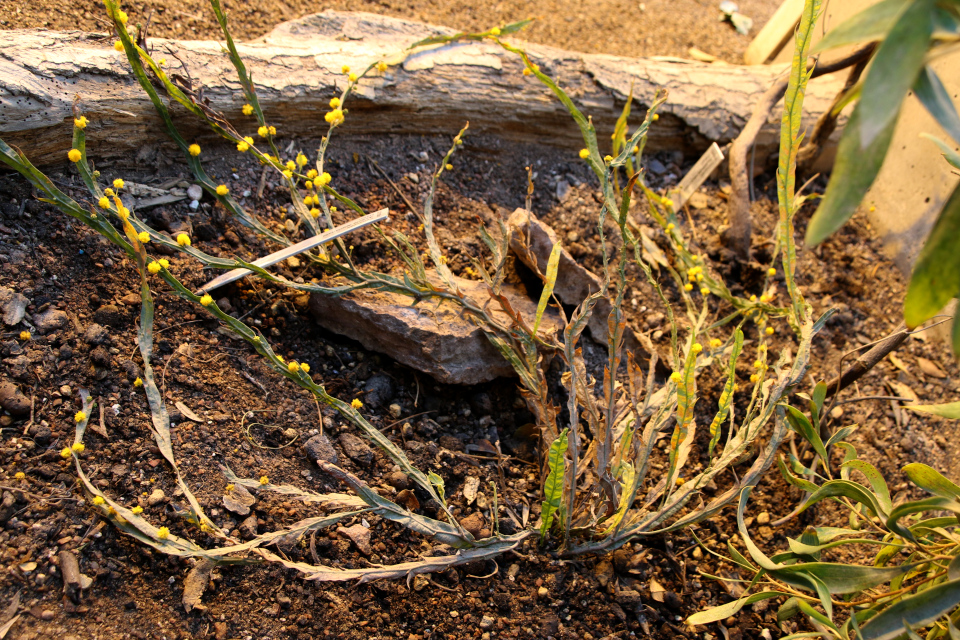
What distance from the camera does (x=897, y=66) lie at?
0.58 metres

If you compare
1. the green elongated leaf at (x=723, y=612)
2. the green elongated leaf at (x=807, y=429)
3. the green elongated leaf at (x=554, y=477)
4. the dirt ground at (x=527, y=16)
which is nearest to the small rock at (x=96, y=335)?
the dirt ground at (x=527, y=16)

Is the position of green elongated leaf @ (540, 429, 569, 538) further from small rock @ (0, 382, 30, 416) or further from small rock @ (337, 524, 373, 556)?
small rock @ (0, 382, 30, 416)

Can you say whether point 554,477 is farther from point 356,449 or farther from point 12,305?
point 12,305

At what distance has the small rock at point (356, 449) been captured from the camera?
131cm

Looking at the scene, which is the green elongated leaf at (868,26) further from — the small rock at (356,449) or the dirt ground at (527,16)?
the dirt ground at (527,16)

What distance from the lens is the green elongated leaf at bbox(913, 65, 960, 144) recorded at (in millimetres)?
625

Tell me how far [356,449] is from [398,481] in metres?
0.11

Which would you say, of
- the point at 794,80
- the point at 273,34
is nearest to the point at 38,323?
the point at 273,34

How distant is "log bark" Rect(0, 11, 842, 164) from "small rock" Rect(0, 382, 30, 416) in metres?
0.51

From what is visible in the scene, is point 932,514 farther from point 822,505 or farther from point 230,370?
point 230,370

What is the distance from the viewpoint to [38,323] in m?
1.22

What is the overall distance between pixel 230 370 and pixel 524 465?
0.67m

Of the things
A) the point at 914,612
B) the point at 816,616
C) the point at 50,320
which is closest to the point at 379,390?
the point at 50,320

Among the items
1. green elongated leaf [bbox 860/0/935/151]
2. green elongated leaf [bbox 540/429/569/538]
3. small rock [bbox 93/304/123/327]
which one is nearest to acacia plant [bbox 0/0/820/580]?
green elongated leaf [bbox 540/429/569/538]
